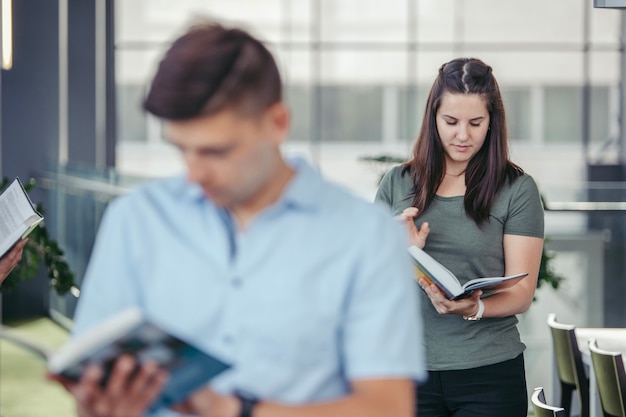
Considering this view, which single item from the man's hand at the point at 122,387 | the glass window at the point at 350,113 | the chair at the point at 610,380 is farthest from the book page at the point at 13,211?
the glass window at the point at 350,113

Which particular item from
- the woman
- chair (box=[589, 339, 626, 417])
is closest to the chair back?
chair (box=[589, 339, 626, 417])

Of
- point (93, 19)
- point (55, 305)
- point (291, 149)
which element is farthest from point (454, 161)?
point (291, 149)

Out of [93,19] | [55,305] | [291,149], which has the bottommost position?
[55,305]

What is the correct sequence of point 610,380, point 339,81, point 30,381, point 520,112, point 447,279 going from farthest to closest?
point 520,112, point 339,81, point 30,381, point 610,380, point 447,279

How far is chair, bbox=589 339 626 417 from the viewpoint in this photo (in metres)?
3.29

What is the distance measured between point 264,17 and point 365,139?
191cm

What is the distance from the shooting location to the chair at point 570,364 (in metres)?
3.97

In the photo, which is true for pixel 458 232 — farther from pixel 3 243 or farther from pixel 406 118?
pixel 406 118

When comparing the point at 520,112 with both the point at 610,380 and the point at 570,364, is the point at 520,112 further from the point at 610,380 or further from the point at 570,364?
the point at 610,380

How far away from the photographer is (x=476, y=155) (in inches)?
107

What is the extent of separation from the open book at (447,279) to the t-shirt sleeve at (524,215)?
0.48 ft

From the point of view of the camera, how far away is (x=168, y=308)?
57.6 inches

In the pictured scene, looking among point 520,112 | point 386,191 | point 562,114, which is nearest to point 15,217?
point 386,191

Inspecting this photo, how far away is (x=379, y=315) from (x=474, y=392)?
1256 mm
